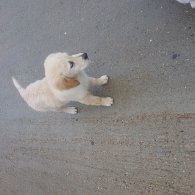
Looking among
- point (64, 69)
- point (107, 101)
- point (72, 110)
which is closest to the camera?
point (64, 69)

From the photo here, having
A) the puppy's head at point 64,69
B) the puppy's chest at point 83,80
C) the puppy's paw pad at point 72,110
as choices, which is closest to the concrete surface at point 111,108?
the puppy's paw pad at point 72,110

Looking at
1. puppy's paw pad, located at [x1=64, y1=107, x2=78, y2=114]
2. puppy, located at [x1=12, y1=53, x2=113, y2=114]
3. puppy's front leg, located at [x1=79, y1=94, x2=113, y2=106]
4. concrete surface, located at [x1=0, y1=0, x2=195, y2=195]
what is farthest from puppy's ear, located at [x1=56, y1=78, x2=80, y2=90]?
puppy's paw pad, located at [x1=64, y1=107, x2=78, y2=114]

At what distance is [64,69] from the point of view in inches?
113

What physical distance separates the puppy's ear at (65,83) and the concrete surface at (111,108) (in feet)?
2.10

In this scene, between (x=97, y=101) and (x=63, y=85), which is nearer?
(x=63, y=85)

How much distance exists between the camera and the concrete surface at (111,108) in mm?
3172

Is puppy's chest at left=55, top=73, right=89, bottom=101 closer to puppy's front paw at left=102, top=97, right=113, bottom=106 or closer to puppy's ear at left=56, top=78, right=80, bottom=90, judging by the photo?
puppy's ear at left=56, top=78, right=80, bottom=90

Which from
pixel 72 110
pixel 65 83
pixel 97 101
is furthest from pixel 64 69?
pixel 72 110

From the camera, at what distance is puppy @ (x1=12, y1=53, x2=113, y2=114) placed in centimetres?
290

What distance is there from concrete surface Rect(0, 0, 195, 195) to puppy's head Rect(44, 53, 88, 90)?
2.00 feet

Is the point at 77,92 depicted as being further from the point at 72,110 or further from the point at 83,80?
the point at 72,110

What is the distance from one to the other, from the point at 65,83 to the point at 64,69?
10 centimetres

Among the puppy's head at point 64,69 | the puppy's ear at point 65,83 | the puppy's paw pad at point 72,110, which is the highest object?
the puppy's paw pad at point 72,110

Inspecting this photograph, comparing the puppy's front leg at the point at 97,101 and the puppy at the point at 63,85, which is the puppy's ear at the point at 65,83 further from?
the puppy's front leg at the point at 97,101
